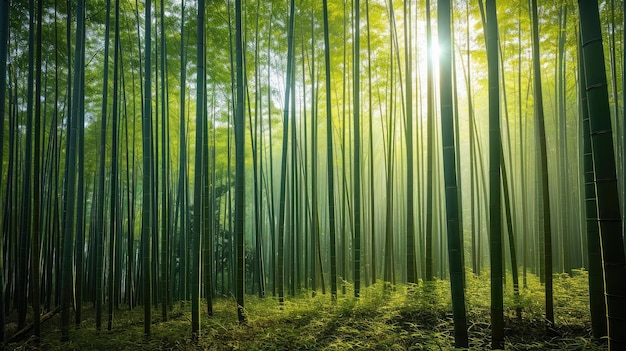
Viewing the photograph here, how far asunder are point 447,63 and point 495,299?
148 cm

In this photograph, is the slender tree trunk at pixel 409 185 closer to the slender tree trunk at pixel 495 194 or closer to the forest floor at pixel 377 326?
the forest floor at pixel 377 326

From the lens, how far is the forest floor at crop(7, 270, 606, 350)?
113 inches

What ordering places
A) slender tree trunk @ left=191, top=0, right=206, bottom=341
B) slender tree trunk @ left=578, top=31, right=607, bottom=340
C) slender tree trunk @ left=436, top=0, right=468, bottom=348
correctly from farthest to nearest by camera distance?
slender tree trunk @ left=191, top=0, right=206, bottom=341 → slender tree trunk @ left=436, top=0, right=468, bottom=348 → slender tree trunk @ left=578, top=31, right=607, bottom=340

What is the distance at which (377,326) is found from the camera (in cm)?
326

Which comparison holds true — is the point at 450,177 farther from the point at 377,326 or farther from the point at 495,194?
the point at 377,326

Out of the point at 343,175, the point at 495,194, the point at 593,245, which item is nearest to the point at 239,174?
the point at 343,175

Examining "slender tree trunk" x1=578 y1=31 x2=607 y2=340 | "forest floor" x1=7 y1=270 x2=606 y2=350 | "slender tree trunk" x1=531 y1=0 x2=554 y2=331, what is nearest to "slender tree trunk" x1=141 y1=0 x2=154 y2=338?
"forest floor" x1=7 y1=270 x2=606 y2=350

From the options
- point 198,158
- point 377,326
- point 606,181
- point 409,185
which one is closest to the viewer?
point 606,181

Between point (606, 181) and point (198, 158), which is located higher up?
point (198, 158)

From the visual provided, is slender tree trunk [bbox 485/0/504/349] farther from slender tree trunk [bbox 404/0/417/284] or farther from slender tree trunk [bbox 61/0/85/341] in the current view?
slender tree trunk [bbox 61/0/85/341]

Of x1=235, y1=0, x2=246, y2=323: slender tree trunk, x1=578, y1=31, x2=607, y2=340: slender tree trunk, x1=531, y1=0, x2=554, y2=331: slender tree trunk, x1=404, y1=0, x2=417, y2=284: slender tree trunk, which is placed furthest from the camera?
x1=404, y1=0, x2=417, y2=284: slender tree trunk

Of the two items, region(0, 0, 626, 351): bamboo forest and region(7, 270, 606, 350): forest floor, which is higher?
region(0, 0, 626, 351): bamboo forest

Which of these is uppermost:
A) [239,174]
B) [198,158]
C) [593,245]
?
[198,158]

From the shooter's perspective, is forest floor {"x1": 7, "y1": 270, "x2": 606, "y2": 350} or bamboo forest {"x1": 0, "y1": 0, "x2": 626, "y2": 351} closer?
bamboo forest {"x1": 0, "y1": 0, "x2": 626, "y2": 351}
